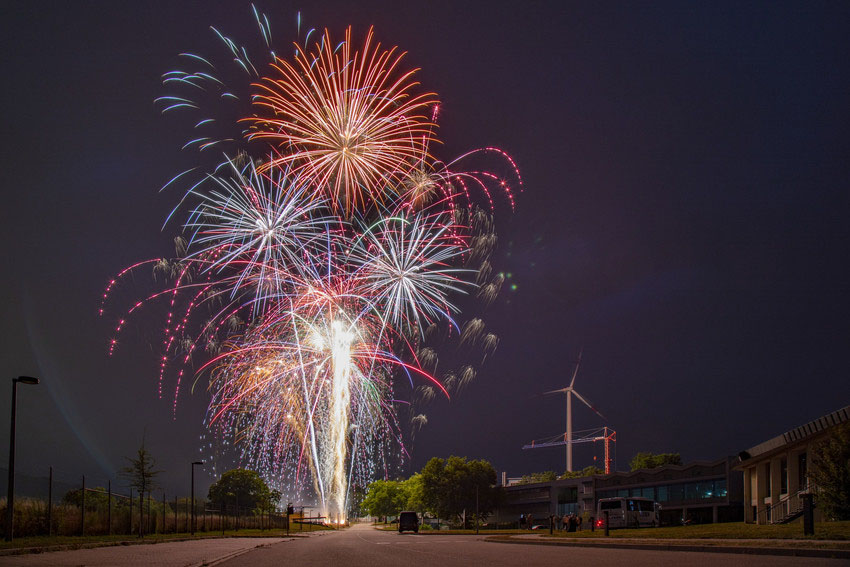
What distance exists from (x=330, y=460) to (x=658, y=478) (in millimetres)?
55537

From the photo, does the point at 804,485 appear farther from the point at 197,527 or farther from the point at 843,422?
the point at 197,527

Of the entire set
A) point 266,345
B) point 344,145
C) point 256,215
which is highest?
point 344,145

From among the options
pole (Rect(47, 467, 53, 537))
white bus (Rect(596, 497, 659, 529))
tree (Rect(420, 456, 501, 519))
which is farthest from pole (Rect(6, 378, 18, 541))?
tree (Rect(420, 456, 501, 519))

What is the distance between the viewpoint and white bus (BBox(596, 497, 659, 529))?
188ft

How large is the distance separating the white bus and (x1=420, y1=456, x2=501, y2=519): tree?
4226 cm

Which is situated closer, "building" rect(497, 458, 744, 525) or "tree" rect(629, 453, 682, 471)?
"building" rect(497, 458, 744, 525)

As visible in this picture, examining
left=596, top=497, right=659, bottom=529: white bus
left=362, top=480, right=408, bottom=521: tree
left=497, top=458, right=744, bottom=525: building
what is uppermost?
left=596, top=497, right=659, bottom=529: white bus

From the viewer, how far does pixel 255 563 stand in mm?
19812

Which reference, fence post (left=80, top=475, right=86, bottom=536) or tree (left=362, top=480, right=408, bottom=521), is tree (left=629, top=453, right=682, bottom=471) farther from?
fence post (left=80, top=475, right=86, bottom=536)

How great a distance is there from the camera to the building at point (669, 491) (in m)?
75.4

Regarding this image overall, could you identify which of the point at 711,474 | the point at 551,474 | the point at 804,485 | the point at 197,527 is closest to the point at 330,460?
the point at 197,527

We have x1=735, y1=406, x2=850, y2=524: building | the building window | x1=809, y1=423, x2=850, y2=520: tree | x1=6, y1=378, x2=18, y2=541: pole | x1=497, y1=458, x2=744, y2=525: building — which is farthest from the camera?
x1=497, y1=458, x2=744, y2=525: building

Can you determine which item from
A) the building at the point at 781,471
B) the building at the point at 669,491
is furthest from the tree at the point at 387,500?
the building at the point at 781,471

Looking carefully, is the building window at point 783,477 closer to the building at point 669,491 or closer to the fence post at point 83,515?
the building at point 669,491
